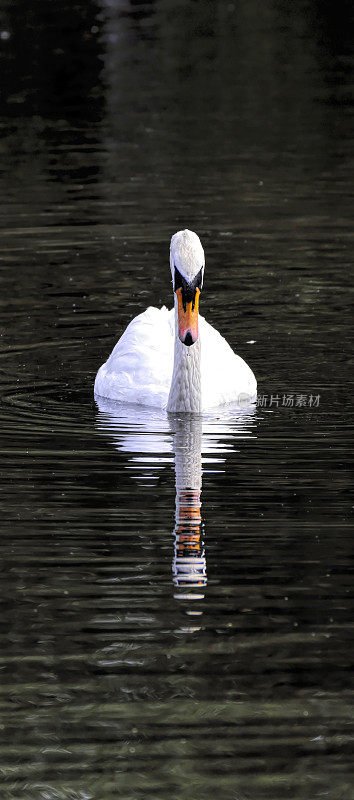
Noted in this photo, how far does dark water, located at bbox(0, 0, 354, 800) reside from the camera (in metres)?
7.07

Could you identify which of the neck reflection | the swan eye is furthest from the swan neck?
the swan eye

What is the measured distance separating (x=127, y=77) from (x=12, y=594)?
25348mm

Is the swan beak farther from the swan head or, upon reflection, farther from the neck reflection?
the neck reflection

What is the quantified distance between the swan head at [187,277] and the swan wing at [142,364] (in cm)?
93

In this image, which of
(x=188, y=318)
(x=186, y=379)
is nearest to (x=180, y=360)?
(x=186, y=379)

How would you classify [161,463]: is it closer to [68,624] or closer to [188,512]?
[188,512]

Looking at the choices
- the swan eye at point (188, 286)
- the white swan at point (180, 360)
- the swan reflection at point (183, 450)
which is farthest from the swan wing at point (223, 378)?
the swan eye at point (188, 286)

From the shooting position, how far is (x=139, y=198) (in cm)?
2203

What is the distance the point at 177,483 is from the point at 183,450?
989mm

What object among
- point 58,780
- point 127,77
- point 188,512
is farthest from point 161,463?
point 127,77

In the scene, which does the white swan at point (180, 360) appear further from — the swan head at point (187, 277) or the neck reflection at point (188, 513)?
the neck reflection at point (188, 513)

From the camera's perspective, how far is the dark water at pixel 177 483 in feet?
23.2

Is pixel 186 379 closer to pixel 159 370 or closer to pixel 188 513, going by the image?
pixel 159 370

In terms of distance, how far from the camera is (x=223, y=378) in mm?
13750
